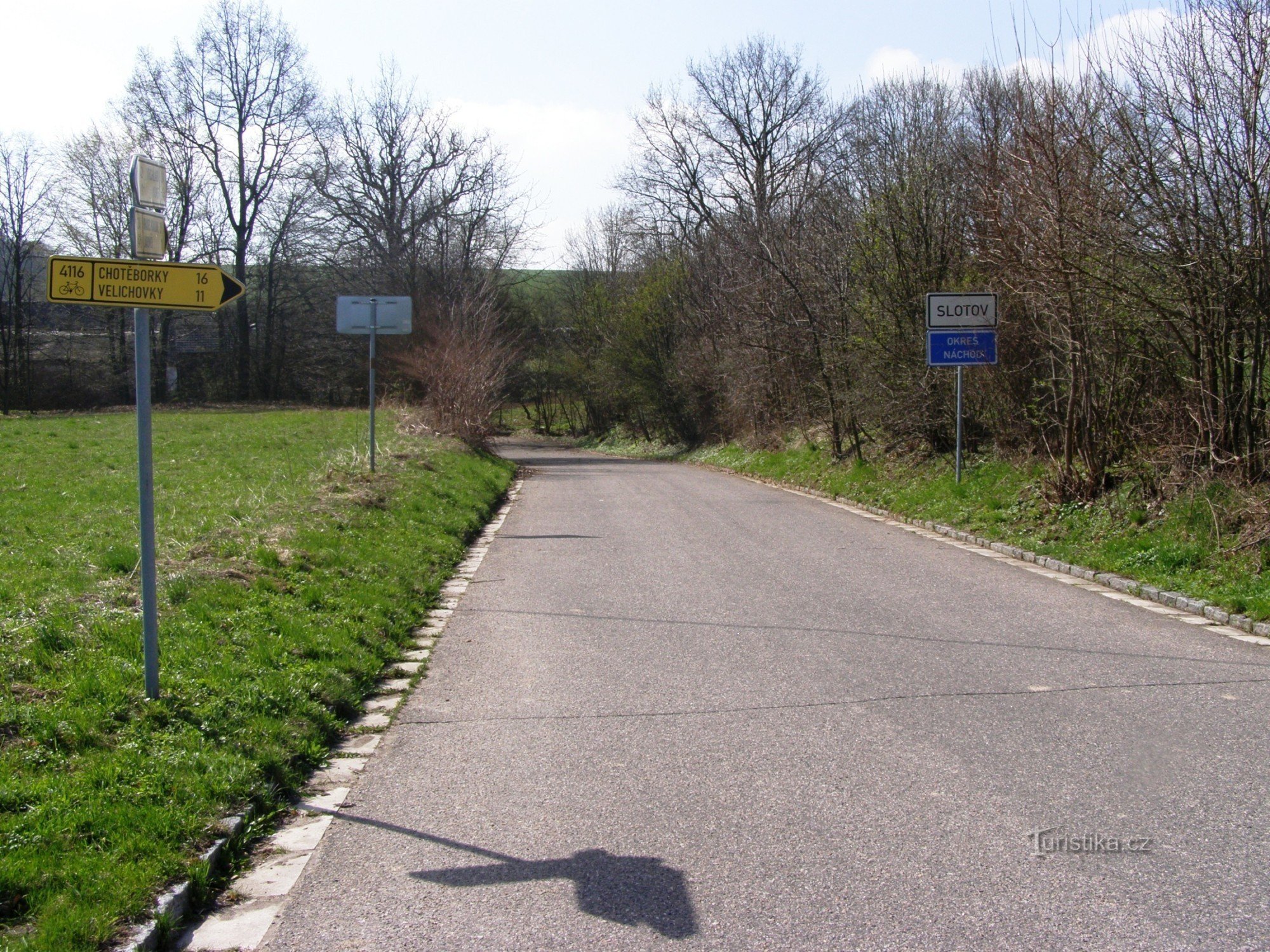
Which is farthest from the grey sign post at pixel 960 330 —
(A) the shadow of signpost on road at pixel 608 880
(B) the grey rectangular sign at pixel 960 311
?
(A) the shadow of signpost on road at pixel 608 880

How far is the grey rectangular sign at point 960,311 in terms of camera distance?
15.2 meters

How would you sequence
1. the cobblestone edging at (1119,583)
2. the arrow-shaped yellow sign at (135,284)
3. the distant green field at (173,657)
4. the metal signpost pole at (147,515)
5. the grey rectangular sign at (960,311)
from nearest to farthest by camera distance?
the distant green field at (173,657), the arrow-shaped yellow sign at (135,284), the metal signpost pole at (147,515), the cobblestone edging at (1119,583), the grey rectangular sign at (960,311)

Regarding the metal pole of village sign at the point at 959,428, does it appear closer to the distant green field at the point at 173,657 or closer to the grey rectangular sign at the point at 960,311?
the grey rectangular sign at the point at 960,311

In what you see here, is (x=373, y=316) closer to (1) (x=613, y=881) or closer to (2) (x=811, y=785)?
(2) (x=811, y=785)

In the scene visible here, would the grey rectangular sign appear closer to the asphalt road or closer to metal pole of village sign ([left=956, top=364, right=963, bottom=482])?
metal pole of village sign ([left=956, top=364, right=963, bottom=482])

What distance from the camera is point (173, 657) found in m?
6.25

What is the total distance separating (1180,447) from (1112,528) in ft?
3.55

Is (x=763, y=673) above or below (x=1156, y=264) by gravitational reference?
below

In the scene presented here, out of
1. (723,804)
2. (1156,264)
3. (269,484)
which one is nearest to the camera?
(723,804)

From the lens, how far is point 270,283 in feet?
176

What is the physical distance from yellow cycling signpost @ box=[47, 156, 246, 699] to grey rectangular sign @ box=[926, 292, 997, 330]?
11.6m

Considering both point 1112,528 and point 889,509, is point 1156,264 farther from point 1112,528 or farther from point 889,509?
point 889,509

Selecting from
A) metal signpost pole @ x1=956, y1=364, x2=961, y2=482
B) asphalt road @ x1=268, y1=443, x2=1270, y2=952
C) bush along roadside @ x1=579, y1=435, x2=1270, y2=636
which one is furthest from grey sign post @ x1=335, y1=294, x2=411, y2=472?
asphalt road @ x1=268, y1=443, x2=1270, y2=952

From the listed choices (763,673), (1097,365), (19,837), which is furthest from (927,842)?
(1097,365)
